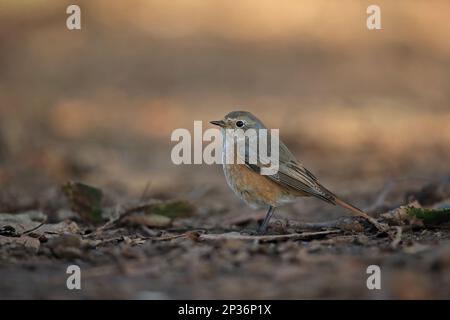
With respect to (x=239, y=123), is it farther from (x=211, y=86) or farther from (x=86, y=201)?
(x=211, y=86)

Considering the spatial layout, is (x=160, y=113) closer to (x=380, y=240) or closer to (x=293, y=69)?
(x=293, y=69)

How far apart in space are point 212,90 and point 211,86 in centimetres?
26

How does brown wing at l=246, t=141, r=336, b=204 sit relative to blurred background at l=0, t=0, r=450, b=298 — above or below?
below

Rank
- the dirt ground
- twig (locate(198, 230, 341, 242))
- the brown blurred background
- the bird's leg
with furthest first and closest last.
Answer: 1. the brown blurred background
2. the bird's leg
3. twig (locate(198, 230, 341, 242))
4. the dirt ground

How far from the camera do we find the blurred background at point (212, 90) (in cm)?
971

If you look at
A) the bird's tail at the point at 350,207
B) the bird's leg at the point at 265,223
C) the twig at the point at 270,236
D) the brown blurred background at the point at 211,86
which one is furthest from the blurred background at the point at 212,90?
the twig at the point at 270,236

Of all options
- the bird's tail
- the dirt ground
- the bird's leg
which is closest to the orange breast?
the bird's leg

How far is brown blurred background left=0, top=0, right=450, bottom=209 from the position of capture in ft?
33.7

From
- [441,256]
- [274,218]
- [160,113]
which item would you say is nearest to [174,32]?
[160,113]

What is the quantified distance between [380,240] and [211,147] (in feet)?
17.0

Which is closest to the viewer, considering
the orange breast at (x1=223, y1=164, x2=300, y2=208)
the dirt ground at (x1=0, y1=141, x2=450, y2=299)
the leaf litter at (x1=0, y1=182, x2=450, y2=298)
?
the dirt ground at (x1=0, y1=141, x2=450, y2=299)

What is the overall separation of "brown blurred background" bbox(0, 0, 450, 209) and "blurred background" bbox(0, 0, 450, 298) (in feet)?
0.12

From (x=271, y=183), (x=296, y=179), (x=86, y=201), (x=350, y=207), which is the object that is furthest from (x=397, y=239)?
(x=86, y=201)

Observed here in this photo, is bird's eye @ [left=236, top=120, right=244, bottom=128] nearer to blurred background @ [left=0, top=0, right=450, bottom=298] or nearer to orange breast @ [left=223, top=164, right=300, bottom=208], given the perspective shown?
orange breast @ [left=223, top=164, right=300, bottom=208]
